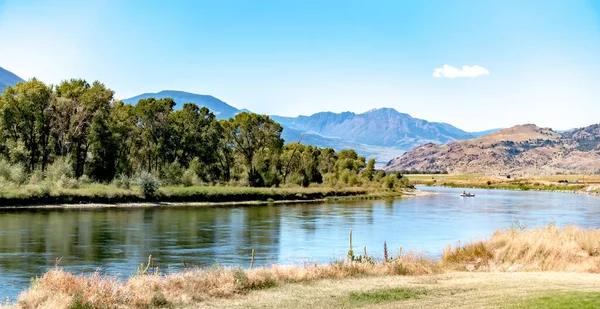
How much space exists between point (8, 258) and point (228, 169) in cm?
7115

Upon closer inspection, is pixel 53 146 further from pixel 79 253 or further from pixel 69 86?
pixel 79 253

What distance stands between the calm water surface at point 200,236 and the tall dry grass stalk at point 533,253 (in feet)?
29.2

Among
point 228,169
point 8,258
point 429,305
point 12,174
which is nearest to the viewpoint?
point 429,305

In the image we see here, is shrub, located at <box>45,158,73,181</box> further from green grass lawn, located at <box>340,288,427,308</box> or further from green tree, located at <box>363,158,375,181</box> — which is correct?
green tree, located at <box>363,158,375,181</box>

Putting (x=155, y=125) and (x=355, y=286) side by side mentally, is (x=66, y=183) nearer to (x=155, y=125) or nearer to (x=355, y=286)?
(x=155, y=125)

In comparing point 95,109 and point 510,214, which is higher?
point 95,109

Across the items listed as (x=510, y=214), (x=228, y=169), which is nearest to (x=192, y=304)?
(x=510, y=214)

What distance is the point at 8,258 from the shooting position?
30.5 meters

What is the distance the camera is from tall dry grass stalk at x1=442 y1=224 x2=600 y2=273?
73.6 feet

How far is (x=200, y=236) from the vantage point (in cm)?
4297

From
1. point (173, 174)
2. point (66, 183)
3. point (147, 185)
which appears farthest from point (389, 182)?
point (66, 183)

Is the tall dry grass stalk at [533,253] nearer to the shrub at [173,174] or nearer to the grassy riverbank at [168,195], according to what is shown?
the grassy riverbank at [168,195]

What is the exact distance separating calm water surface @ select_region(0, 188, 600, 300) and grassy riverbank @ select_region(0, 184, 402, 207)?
20.4 feet

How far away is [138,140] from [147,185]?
18.0 metres
